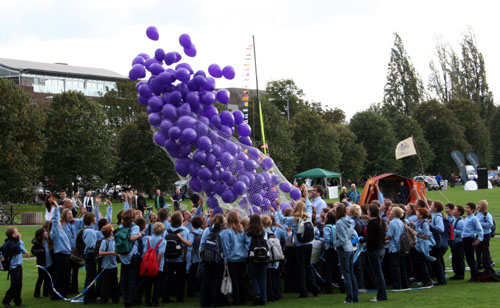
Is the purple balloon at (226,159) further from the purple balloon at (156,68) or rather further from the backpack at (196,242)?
the purple balloon at (156,68)

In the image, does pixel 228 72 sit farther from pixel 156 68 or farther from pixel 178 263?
pixel 178 263

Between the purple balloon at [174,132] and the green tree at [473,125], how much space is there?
2720 inches

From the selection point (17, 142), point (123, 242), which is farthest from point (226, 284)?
point (17, 142)

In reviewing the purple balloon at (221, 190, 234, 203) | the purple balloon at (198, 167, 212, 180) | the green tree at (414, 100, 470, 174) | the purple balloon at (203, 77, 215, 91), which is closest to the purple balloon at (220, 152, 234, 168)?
the purple balloon at (198, 167, 212, 180)

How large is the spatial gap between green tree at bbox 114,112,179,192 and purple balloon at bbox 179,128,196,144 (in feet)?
130

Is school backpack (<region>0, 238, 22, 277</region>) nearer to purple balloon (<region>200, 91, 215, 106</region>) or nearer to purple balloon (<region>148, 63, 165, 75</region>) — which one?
purple balloon (<region>148, 63, 165, 75</region>)

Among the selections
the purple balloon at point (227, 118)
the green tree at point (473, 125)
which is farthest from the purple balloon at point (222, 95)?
the green tree at point (473, 125)

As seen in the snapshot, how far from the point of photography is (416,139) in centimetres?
7050

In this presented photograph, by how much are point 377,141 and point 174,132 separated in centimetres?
6239

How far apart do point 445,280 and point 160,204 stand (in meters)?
17.2

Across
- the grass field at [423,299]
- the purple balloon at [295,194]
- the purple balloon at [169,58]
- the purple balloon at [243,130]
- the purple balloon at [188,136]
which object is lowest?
the grass field at [423,299]

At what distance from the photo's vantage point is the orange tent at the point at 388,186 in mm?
25625

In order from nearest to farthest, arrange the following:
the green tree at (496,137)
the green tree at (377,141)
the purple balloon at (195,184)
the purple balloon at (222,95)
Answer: the purple balloon at (195,184) < the purple balloon at (222,95) < the green tree at (377,141) < the green tree at (496,137)

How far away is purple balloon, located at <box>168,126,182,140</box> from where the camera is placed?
39.9ft
